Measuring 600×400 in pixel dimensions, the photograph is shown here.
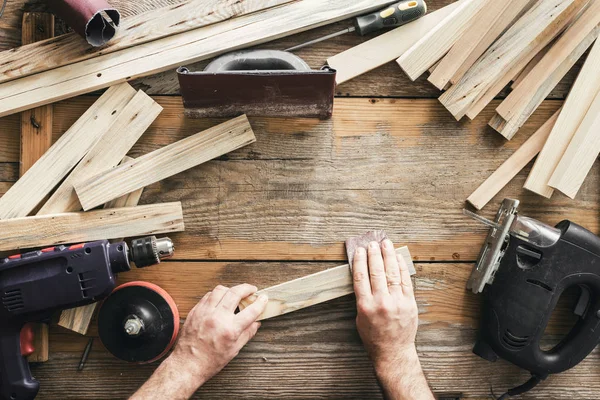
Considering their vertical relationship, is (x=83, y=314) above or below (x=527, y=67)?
below

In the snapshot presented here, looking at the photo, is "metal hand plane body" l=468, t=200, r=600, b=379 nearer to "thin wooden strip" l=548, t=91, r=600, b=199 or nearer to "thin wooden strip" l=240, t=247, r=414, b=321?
"thin wooden strip" l=548, t=91, r=600, b=199

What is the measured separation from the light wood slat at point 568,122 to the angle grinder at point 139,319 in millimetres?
978

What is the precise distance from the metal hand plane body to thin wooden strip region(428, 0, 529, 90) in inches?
14.0

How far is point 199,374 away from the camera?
3.78ft

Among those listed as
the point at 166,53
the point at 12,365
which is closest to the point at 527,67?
the point at 166,53

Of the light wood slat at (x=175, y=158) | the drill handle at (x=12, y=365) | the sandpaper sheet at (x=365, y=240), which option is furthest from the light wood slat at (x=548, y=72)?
the drill handle at (x=12, y=365)

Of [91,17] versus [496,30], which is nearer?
[91,17]

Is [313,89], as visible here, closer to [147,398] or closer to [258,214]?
[258,214]

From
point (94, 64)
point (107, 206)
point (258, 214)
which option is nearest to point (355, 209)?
point (258, 214)

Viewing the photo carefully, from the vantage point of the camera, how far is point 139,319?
1.13m

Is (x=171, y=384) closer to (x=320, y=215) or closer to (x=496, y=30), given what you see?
(x=320, y=215)

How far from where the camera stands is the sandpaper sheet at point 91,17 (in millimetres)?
1062

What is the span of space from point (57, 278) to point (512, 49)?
1206mm

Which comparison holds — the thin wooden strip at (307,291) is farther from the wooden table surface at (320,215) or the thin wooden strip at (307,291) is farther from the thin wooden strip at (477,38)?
the thin wooden strip at (477,38)
